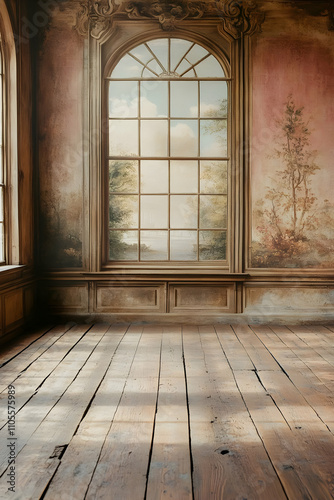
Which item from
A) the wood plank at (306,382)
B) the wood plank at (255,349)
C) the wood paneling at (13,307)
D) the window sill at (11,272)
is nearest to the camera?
the wood plank at (306,382)

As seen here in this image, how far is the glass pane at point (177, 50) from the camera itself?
5621 mm

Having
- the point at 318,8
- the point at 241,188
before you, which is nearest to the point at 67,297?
the point at 241,188

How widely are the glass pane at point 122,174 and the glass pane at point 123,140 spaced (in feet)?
0.39

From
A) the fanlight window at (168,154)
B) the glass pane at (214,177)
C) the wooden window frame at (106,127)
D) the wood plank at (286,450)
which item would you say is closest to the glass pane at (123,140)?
the fanlight window at (168,154)

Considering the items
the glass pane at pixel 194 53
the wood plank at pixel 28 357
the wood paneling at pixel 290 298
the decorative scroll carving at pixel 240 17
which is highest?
the decorative scroll carving at pixel 240 17

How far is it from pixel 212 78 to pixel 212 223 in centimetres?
172

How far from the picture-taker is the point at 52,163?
554 centimetres

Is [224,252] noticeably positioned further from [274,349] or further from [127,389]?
[127,389]

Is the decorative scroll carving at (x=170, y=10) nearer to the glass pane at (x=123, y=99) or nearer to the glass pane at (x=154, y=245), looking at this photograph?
the glass pane at (x=123, y=99)

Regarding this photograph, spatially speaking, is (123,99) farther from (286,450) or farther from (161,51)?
(286,450)

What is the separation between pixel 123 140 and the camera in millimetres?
Answer: 5676

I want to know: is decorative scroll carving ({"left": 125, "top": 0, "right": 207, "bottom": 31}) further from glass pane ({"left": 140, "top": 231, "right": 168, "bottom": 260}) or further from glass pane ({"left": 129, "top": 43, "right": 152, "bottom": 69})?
glass pane ({"left": 140, "top": 231, "right": 168, "bottom": 260})

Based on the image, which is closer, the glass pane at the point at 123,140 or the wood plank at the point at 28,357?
the wood plank at the point at 28,357

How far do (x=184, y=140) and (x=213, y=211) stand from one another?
92 centimetres
